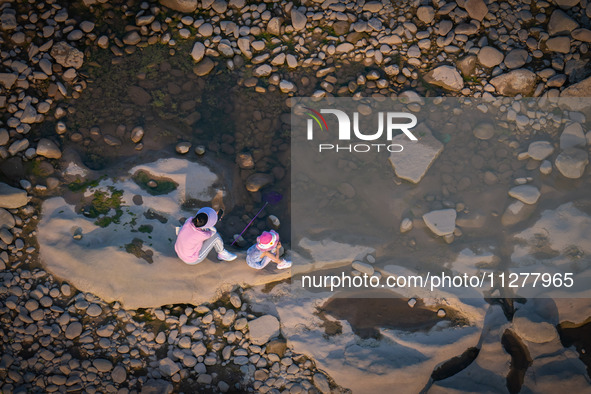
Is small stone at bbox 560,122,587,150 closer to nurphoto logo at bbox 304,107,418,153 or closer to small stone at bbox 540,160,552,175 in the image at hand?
small stone at bbox 540,160,552,175

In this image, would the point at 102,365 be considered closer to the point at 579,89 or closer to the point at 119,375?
the point at 119,375

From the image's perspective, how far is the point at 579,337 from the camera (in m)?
4.29

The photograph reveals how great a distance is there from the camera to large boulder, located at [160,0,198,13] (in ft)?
17.6

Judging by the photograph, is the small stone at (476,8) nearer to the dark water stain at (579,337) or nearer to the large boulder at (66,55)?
the dark water stain at (579,337)

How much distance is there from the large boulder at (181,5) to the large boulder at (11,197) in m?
3.07

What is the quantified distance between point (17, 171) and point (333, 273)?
3.96 meters

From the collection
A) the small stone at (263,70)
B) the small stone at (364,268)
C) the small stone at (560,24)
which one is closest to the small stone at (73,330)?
the small stone at (364,268)

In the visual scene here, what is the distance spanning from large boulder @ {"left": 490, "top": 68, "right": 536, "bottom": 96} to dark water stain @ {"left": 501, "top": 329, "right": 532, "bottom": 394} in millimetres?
2996

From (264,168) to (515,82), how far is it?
3.43 m

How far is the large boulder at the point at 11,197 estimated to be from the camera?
4.48 m

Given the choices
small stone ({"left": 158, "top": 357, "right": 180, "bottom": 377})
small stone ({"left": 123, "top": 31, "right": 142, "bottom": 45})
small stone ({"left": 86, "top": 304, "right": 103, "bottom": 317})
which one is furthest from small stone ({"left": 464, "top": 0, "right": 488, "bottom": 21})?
small stone ({"left": 86, "top": 304, "right": 103, "bottom": 317})

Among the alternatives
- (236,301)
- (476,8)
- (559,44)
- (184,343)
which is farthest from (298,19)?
(184,343)

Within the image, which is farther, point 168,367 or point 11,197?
point 11,197

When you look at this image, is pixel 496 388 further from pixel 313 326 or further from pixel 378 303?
pixel 313 326
